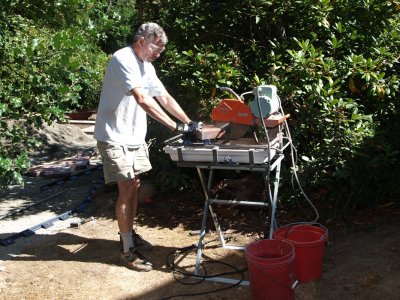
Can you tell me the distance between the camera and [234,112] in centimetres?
418

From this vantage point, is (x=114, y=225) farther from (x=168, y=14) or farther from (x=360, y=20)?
(x=360, y=20)

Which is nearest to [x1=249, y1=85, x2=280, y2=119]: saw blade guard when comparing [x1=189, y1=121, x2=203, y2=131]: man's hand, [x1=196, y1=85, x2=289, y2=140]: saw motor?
[x1=196, y1=85, x2=289, y2=140]: saw motor

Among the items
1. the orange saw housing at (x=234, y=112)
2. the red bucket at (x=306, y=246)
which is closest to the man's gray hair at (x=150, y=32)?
the orange saw housing at (x=234, y=112)

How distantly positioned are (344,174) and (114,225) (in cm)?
256

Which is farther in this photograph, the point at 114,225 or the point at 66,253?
the point at 114,225

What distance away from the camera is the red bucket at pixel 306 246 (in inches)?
157

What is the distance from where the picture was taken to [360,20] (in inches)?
226

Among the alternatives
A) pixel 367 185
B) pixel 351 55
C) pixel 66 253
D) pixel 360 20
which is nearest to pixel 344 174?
pixel 367 185

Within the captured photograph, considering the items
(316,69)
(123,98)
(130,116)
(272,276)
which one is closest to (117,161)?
(130,116)

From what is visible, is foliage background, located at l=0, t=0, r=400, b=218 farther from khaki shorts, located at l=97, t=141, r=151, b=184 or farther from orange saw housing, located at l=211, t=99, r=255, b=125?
orange saw housing, located at l=211, t=99, r=255, b=125

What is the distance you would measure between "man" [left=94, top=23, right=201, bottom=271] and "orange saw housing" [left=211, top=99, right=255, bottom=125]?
262mm

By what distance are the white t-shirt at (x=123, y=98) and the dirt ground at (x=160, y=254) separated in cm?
118

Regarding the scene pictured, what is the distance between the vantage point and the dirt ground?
411cm

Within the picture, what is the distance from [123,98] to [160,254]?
5.04 feet
